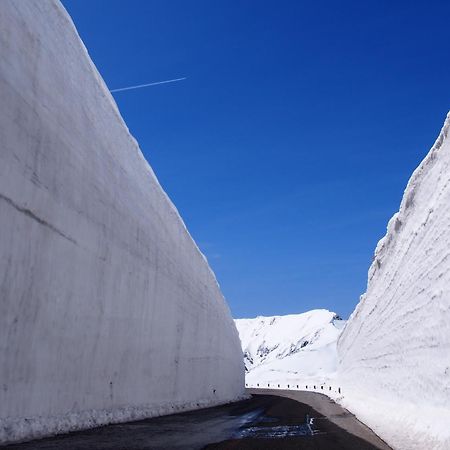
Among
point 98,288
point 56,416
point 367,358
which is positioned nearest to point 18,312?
point 56,416

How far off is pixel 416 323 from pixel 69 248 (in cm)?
936

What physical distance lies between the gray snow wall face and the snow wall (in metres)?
6.23

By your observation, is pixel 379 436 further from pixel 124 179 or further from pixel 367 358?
pixel 367 358

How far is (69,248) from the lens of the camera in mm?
10664

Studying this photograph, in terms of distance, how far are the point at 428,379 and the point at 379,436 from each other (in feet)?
5.78

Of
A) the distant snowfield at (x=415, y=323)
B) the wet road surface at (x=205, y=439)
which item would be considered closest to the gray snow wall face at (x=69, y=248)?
the wet road surface at (x=205, y=439)

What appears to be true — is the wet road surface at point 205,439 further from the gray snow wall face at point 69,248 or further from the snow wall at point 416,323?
the snow wall at point 416,323

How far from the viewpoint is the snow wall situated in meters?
10.8

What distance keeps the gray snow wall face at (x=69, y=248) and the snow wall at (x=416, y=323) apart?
245 inches

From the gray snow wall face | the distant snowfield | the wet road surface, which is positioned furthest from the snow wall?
the gray snow wall face

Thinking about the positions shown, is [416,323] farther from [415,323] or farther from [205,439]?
[205,439]

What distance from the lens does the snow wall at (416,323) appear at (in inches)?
425

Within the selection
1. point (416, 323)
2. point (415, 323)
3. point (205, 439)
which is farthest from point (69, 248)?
point (415, 323)

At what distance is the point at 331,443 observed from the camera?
9883 mm
